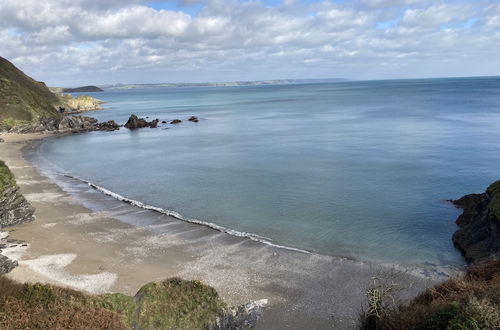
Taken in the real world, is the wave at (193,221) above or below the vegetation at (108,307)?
below

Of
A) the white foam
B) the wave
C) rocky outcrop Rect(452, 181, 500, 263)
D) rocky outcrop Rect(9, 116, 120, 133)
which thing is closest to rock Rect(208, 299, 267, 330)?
the white foam

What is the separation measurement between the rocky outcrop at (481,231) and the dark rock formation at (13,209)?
29.9 metres

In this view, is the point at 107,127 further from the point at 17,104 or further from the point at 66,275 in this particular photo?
the point at 66,275

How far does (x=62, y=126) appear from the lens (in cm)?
9656

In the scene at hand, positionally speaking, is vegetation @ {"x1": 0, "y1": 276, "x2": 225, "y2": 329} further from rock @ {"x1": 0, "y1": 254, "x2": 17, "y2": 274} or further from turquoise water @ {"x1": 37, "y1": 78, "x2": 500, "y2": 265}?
turquoise water @ {"x1": 37, "y1": 78, "x2": 500, "y2": 265}

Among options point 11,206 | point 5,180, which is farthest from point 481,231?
point 5,180

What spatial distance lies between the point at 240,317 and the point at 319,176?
29399mm

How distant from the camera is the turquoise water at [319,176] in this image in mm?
27734

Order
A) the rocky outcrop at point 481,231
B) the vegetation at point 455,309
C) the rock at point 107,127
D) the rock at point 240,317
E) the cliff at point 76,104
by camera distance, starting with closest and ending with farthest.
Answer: the vegetation at point 455,309 → the rock at point 240,317 → the rocky outcrop at point 481,231 → the rock at point 107,127 → the cliff at point 76,104

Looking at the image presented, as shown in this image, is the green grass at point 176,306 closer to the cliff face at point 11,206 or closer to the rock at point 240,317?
the rock at point 240,317

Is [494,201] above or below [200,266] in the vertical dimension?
above

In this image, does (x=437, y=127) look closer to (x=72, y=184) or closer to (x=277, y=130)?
(x=277, y=130)

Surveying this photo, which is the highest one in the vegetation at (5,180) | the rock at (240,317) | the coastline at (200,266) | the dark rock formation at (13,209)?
the vegetation at (5,180)

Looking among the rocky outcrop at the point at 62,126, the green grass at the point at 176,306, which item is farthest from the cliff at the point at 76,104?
the green grass at the point at 176,306
